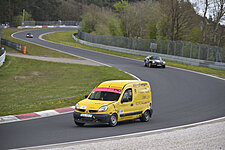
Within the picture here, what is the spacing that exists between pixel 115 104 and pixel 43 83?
15.6 metres

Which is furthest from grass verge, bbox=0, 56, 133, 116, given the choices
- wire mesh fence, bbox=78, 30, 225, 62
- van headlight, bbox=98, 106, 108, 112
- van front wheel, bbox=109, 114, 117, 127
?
wire mesh fence, bbox=78, 30, 225, 62

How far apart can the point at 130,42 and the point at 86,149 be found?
4984 cm

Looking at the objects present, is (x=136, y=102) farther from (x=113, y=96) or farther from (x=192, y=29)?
(x=192, y=29)

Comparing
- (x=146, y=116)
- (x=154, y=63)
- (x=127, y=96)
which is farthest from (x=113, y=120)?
(x=154, y=63)

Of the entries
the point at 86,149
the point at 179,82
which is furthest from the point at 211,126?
the point at 179,82

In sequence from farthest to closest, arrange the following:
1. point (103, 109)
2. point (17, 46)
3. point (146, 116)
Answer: point (17, 46) → point (146, 116) → point (103, 109)

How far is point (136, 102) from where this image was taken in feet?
46.2

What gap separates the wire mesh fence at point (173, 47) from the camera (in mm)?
40531

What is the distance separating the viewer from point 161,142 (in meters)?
9.96

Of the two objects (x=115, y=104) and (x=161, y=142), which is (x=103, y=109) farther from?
(x=161, y=142)

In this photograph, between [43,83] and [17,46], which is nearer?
[43,83]

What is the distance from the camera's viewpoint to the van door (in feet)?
43.9

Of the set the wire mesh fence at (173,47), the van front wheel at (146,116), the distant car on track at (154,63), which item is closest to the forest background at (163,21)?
the wire mesh fence at (173,47)

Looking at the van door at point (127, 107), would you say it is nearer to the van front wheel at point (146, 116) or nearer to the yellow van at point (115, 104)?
the yellow van at point (115, 104)
